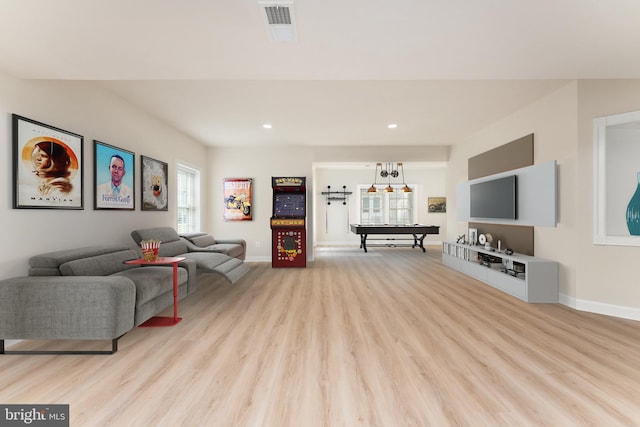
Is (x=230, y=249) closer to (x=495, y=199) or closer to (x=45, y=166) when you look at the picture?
(x=45, y=166)

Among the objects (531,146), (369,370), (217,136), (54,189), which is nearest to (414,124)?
(531,146)

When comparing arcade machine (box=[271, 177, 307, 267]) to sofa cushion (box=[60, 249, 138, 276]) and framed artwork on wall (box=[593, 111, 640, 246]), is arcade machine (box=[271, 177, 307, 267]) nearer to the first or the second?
sofa cushion (box=[60, 249, 138, 276])

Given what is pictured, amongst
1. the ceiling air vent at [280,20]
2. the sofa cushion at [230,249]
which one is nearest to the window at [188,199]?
the sofa cushion at [230,249]

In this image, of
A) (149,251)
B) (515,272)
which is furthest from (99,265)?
(515,272)

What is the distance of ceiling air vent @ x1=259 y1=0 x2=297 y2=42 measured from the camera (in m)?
1.76

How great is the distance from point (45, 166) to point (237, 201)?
4.06 m

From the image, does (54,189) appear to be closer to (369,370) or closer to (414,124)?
(369,370)

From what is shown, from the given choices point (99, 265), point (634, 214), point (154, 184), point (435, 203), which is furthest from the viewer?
point (435, 203)

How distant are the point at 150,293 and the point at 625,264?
4.85 m

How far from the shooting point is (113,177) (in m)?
3.69

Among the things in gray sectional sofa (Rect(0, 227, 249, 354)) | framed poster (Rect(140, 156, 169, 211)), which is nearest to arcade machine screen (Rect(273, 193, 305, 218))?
framed poster (Rect(140, 156, 169, 211))

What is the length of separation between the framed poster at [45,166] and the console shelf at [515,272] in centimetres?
528

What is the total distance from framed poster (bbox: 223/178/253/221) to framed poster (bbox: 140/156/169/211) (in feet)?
5.91

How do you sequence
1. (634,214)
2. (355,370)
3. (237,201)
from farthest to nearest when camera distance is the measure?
(237,201), (634,214), (355,370)
